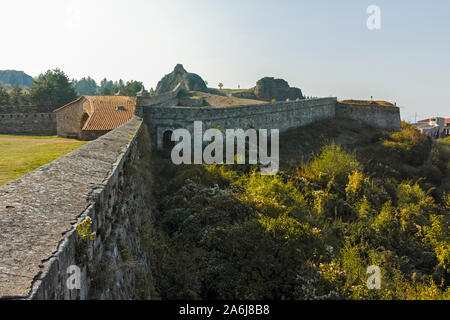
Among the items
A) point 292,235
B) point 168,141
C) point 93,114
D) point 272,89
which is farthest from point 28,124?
point 272,89

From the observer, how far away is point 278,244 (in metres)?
9.70

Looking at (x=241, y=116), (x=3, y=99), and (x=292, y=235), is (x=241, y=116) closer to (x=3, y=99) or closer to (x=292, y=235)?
(x=292, y=235)

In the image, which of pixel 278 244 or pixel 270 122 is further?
pixel 270 122

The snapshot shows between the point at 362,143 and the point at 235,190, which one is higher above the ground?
the point at 362,143

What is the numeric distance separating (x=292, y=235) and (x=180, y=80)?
2543 inches

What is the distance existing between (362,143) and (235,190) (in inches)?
910

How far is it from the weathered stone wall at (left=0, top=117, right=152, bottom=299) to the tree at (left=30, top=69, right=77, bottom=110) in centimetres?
4880

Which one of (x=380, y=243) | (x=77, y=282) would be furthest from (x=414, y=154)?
(x=77, y=282)

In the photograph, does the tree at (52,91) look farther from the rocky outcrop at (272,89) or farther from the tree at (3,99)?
the rocky outcrop at (272,89)

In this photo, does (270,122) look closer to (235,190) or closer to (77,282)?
(235,190)

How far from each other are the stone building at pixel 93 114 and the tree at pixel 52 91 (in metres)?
27.0

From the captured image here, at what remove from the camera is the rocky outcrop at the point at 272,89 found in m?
70.1

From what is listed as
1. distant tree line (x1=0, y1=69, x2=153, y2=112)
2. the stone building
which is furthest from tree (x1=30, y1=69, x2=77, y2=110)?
the stone building
